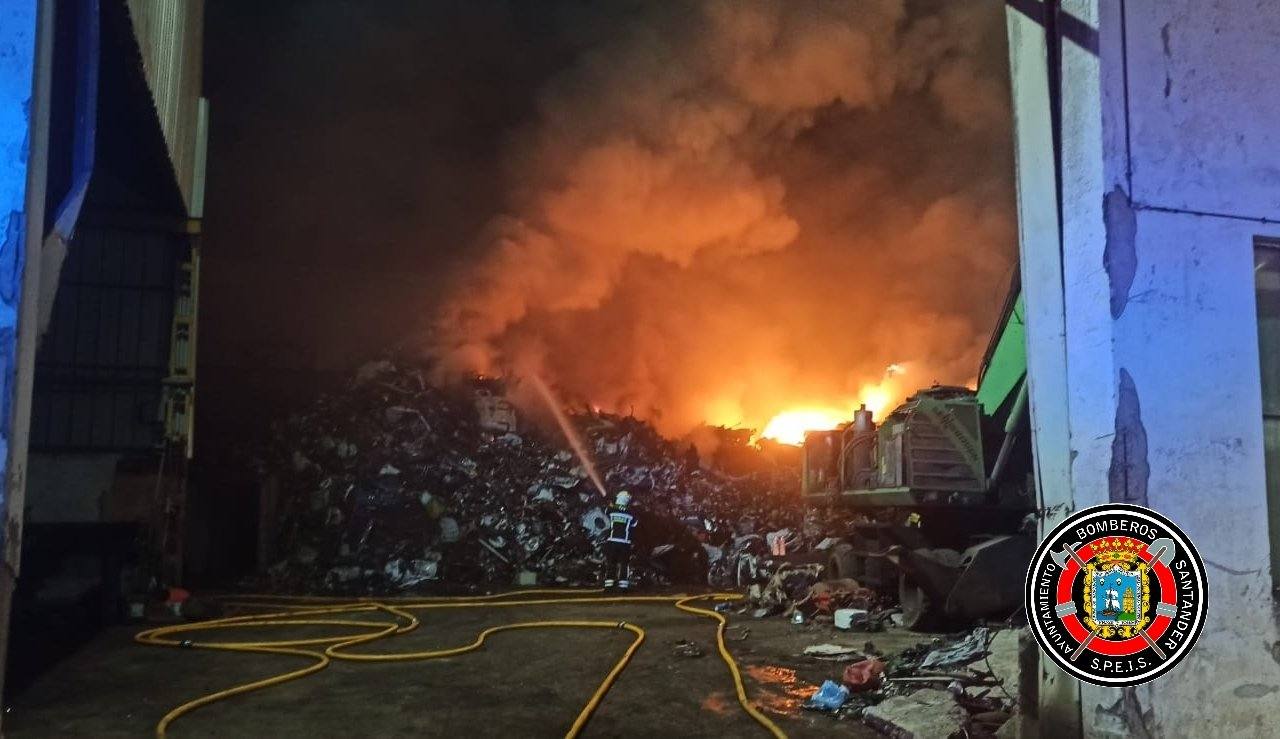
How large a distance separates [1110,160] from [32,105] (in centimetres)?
485

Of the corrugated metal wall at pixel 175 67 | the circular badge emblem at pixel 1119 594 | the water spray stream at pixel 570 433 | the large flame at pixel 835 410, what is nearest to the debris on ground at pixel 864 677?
the circular badge emblem at pixel 1119 594

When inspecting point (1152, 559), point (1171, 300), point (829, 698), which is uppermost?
point (1171, 300)

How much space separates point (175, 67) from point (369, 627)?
5.50 m

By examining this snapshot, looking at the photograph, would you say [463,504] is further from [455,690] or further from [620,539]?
[455,690]

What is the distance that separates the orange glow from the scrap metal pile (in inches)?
142

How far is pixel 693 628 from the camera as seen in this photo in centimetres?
803

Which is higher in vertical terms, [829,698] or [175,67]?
[175,67]

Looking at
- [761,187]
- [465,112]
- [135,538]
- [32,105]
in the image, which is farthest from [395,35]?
[32,105]

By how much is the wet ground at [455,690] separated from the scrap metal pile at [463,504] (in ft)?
13.5

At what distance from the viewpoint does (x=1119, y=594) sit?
3.40m

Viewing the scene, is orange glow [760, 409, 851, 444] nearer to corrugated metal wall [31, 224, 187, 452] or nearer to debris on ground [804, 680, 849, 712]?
corrugated metal wall [31, 224, 187, 452]

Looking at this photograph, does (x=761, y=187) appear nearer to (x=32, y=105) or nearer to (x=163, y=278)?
(x=163, y=278)

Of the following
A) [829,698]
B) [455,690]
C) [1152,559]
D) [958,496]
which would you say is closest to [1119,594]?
[1152,559]

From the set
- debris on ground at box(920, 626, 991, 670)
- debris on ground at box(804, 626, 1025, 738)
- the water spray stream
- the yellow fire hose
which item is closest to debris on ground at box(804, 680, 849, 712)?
debris on ground at box(804, 626, 1025, 738)
